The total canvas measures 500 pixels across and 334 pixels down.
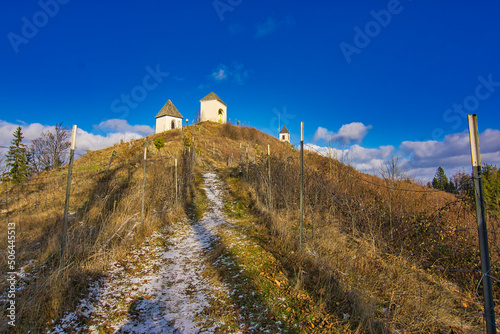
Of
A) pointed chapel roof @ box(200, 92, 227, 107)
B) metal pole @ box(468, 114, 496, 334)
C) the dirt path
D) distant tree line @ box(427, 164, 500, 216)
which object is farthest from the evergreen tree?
pointed chapel roof @ box(200, 92, 227, 107)

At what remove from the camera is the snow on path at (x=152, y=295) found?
3697 mm

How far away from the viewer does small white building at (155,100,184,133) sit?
44.6 m

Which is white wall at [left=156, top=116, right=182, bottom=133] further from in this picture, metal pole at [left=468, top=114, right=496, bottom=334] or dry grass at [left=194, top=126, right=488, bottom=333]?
metal pole at [left=468, top=114, right=496, bottom=334]

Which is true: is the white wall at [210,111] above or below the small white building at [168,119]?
above

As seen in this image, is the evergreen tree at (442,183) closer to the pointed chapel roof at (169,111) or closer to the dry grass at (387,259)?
the dry grass at (387,259)

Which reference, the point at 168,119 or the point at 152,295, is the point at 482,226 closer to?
the point at 152,295

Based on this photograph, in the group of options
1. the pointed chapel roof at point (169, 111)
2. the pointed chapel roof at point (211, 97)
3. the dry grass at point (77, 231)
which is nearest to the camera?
the dry grass at point (77, 231)

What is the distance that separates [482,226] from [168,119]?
4676cm

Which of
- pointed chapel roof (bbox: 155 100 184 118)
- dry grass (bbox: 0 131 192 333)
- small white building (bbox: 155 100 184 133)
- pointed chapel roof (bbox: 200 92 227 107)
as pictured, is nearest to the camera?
dry grass (bbox: 0 131 192 333)

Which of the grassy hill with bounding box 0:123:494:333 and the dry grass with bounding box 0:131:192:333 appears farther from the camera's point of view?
the dry grass with bounding box 0:131:192:333

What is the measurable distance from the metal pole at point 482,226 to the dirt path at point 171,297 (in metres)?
2.42

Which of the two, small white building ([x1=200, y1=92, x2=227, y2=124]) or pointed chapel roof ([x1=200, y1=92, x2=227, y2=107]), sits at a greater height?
pointed chapel roof ([x1=200, y1=92, x2=227, y2=107])

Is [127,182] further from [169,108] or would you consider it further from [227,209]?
[169,108]

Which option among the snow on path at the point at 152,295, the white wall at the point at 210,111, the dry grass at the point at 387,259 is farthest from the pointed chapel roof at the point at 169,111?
the snow on path at the point at 152,295
